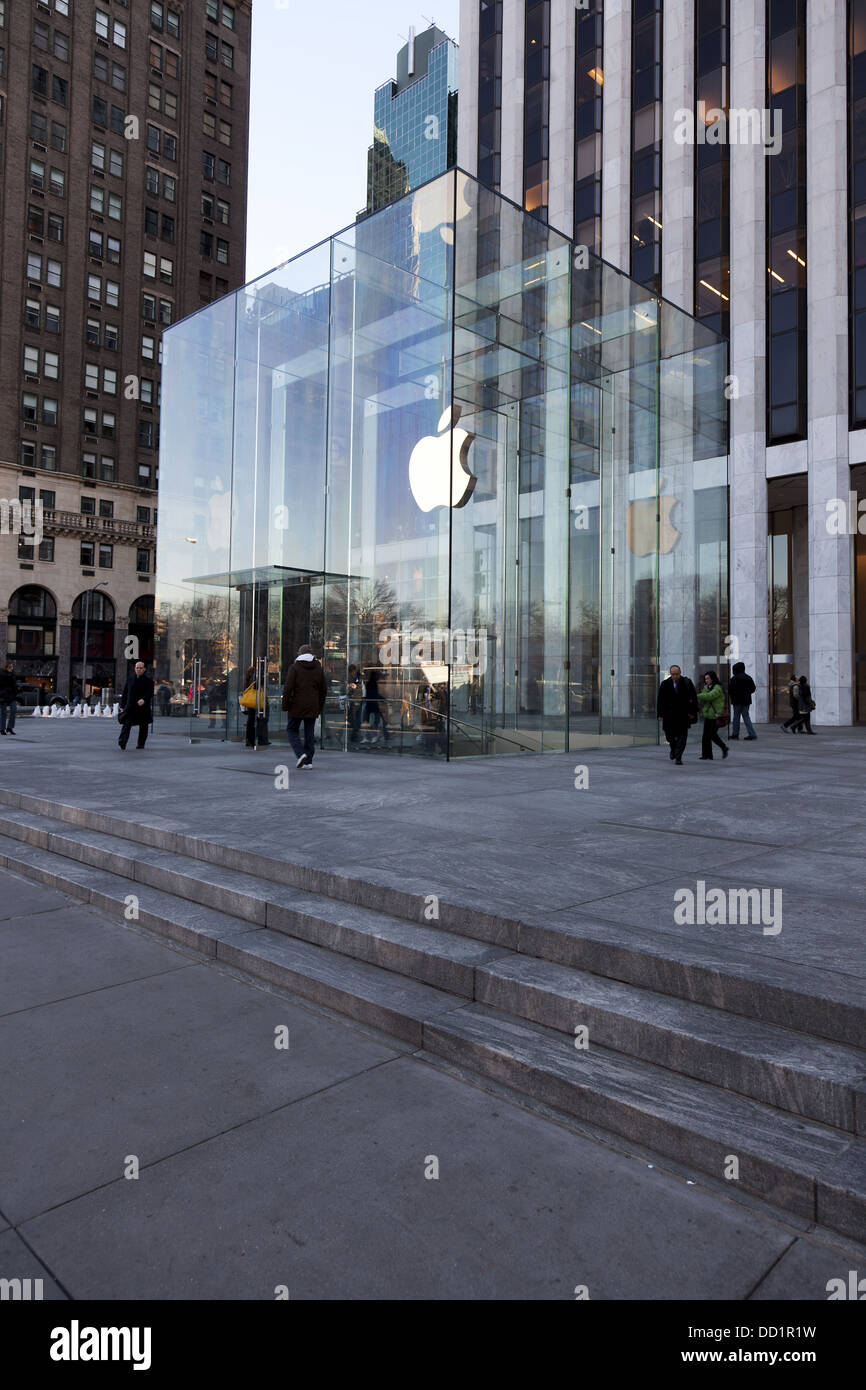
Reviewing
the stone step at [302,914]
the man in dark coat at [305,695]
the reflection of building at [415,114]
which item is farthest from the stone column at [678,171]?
the reflection of building at [415,114]

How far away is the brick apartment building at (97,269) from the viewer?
2143 inches

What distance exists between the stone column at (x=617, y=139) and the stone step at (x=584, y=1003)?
1377 inches

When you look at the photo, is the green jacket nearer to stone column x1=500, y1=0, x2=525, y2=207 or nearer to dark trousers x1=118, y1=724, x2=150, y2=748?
dark trousers x1=118, y1=724, x2=150, y2=748

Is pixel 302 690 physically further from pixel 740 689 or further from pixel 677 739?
pixel 740 689

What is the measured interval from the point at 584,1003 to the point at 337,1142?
127 centimetres

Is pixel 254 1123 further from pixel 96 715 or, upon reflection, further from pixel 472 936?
pixel 96 715

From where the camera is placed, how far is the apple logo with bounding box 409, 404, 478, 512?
1488cm

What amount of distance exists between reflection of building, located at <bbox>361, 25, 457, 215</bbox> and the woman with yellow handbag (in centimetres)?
12759

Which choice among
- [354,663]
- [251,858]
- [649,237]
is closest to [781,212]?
[649,237]

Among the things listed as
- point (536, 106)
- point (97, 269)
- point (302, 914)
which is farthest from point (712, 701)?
point (97, 269)

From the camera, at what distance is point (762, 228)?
96.2ft

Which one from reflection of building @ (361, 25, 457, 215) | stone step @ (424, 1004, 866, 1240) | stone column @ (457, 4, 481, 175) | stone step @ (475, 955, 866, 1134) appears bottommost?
stone step @ (424, 1004, 866, 1240)

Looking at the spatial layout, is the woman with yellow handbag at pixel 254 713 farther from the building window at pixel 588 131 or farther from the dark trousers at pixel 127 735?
the building window at pixel 588 131

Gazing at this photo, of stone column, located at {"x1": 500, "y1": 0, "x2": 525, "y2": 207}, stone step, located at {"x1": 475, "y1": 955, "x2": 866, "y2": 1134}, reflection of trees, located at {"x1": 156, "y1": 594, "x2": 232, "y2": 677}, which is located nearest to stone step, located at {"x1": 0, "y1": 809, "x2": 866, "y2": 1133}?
stone step, located at {"x1": 475, "y1": 955, "x2": 866, "y2": 1134}
